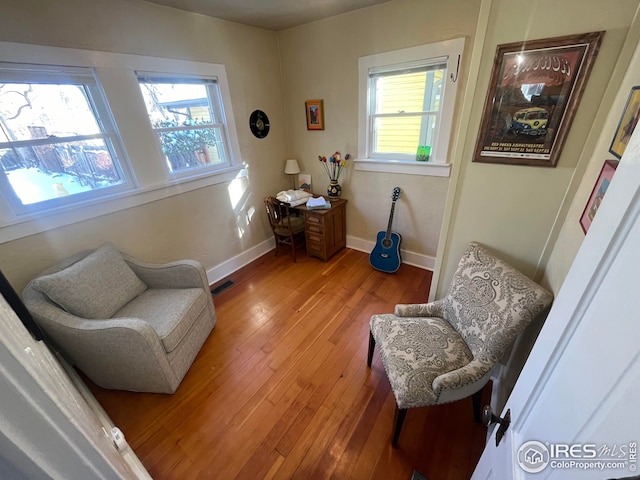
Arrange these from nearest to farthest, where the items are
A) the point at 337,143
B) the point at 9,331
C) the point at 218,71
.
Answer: the point at 9,331 → the point at 218,71 → the point at 337,143

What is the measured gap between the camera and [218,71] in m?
2.29

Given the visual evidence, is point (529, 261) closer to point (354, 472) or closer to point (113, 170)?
point (354, 472)

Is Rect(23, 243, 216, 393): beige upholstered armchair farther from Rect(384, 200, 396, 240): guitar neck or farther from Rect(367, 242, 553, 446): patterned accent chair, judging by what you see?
Answer: Rect(384, 200, 396, 240): guitar neck

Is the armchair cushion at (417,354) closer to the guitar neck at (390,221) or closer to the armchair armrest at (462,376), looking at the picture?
the armchair armrest at (462,376)

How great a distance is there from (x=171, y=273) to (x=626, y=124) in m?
2.44

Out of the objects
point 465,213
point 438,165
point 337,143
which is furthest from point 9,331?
point 337,143

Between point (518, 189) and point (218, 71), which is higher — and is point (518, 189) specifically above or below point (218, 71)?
below

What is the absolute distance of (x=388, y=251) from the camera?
2670 mm

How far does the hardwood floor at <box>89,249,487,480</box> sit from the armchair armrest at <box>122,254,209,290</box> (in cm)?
48

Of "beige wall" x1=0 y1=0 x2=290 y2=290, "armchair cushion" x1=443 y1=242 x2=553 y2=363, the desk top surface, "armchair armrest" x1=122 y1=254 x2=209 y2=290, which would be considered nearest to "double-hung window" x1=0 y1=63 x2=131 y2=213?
"beige wall" x1=0 y1=0 x2=290 y2=290

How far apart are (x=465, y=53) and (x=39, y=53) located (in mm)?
2771

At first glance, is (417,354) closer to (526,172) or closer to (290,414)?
(290,414)

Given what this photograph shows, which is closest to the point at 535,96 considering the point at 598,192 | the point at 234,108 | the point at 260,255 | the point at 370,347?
the point at 598,192

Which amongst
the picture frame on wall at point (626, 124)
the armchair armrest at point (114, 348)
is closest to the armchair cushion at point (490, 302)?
the picture frame on wall at point (626, 124)
